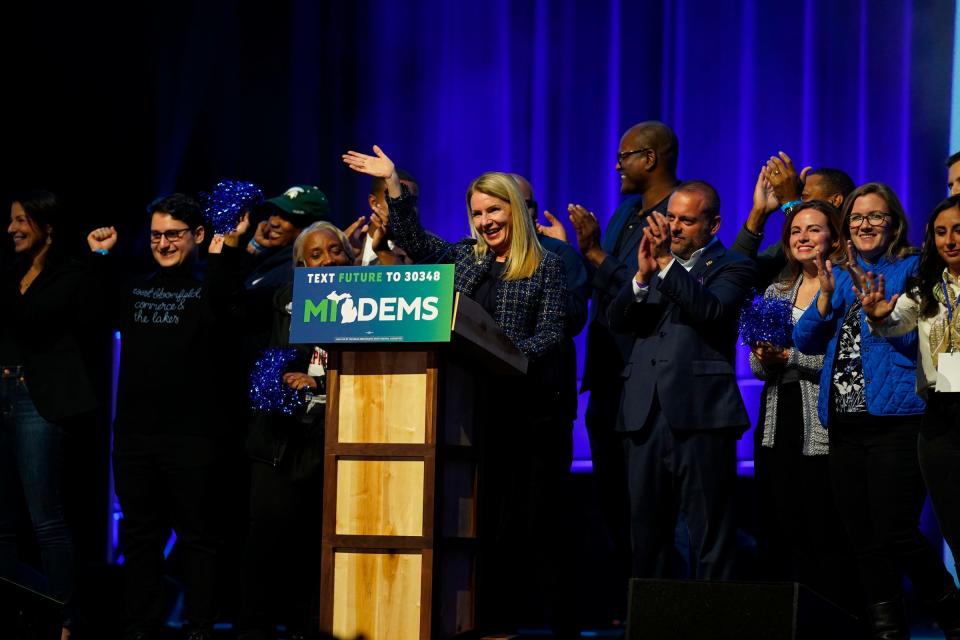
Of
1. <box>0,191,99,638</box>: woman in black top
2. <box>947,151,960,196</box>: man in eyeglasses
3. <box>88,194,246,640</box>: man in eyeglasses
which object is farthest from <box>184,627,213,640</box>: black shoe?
<box>947,151,960,196</box>: man in eyeglasses

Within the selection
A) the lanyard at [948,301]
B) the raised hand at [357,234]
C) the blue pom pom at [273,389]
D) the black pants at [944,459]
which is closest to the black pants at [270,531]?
the blue pom pom at [273,389]

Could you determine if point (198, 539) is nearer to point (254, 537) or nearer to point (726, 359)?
point (254, 537)

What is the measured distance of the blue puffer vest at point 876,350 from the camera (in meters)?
3.76

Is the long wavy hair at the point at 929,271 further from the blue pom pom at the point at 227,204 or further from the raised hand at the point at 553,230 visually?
the blue pom pom at the point at 227,204

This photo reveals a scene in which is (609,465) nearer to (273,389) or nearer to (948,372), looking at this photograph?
(273,389)

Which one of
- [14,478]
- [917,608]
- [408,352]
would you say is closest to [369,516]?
[408,352]

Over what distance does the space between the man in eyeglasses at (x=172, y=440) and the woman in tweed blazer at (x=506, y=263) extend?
63cm

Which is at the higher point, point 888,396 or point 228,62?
point 228,62

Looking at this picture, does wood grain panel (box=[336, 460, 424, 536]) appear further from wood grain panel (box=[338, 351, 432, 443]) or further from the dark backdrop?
the dark backdrop

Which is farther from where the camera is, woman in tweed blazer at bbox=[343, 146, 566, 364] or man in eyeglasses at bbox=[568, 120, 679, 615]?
man in eyeglasses at bbox=[568, 120, 679, 615]

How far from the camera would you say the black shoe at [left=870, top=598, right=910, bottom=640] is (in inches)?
148

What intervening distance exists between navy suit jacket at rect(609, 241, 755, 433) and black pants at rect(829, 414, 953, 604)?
40cm

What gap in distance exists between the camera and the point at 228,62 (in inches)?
271

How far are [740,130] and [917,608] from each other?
251cm
